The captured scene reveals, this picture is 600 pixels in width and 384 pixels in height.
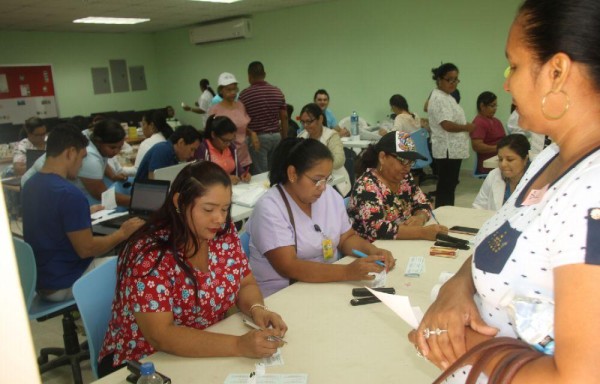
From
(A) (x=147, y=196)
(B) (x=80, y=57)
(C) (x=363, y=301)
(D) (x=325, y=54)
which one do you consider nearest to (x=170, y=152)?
(A) (x=147, y=196)

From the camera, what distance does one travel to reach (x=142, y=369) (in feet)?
4.16

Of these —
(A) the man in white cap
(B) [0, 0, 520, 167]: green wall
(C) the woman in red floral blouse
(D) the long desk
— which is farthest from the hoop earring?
(B) [0, 0, 520, 167]: green wall

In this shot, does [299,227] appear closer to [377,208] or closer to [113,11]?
[377,208]

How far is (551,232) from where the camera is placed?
2.39ft

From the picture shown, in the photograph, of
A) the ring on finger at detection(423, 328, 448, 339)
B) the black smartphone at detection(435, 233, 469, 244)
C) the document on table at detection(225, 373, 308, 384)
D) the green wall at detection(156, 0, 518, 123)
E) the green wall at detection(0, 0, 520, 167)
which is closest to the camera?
the ring on finger at detection(423, 328, 448, 339)

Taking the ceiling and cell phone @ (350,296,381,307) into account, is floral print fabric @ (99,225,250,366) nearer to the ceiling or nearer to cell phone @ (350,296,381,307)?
cell phone @ (350,296,381,307)

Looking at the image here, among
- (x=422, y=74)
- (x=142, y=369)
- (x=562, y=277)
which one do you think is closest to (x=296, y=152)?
(x=142, y=369)

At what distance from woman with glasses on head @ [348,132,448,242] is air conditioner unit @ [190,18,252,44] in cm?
760

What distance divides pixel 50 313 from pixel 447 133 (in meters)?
3.93

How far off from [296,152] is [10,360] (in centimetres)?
197

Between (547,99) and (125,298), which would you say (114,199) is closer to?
(125,298)

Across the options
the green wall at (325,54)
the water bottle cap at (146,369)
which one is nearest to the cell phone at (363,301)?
the water bottle cap at (146,369)

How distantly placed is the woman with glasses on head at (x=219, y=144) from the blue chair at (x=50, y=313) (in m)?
1.88

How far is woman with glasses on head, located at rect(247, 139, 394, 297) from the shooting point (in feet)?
7.06
